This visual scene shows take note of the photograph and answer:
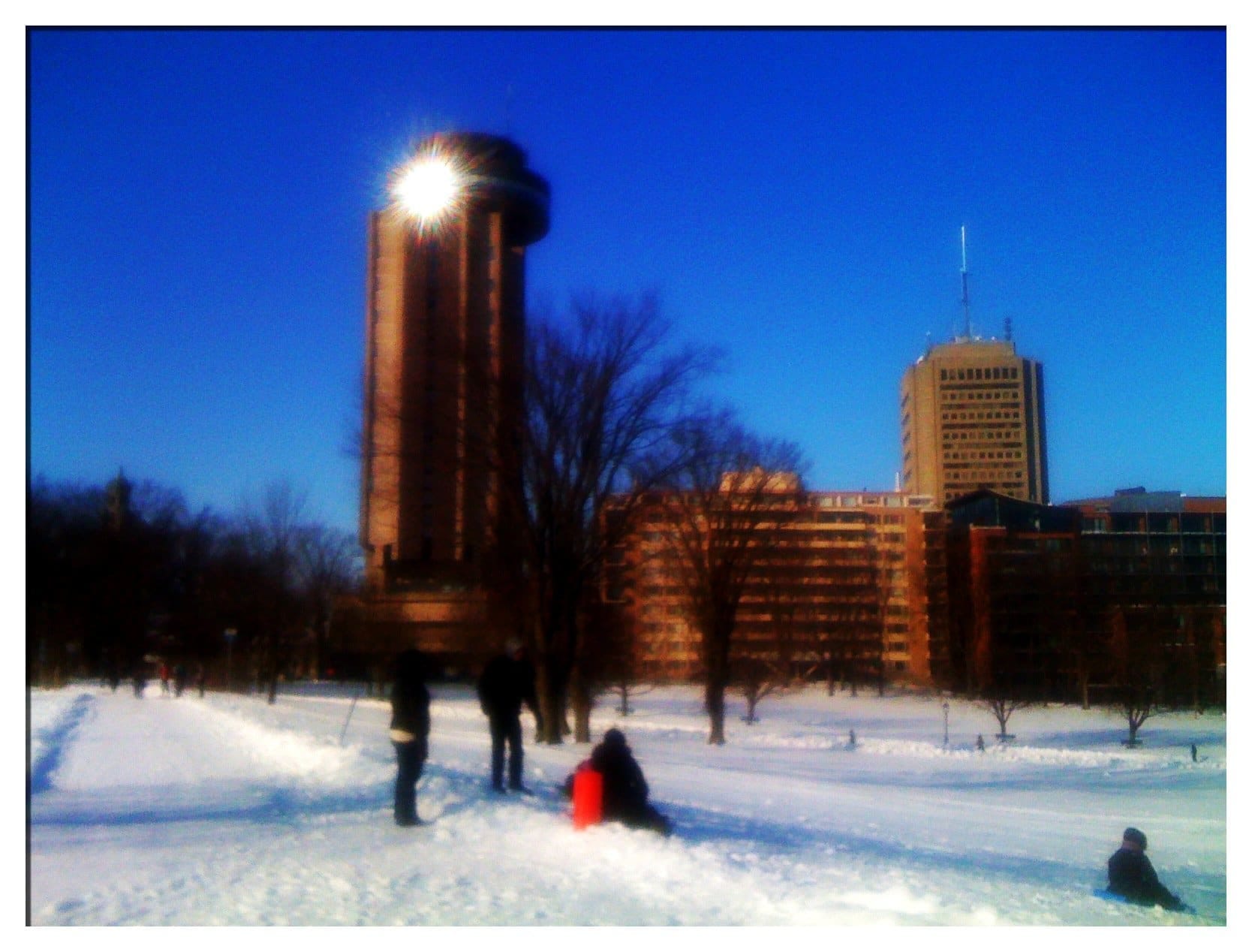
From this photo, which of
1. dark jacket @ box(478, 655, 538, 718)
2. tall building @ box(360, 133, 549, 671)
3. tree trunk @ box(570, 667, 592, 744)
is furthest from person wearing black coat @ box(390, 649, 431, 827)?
tree trunk @ box(570, 667, 592, 744)

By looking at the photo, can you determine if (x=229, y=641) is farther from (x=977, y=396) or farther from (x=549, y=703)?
(x=977, y=396)

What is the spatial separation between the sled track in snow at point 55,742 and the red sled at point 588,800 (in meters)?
3.68

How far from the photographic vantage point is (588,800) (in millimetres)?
6738

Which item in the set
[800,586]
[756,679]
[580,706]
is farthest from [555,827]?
[800,586]

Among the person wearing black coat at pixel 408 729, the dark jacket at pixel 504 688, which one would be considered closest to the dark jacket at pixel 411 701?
the person wearing black coat at pixel 408 729

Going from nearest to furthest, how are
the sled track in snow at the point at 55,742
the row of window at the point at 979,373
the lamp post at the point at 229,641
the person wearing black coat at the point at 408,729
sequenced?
1. the person wearing black coat at the point at 408,729
2. the sled track in snow at the point at 55,742
3. the lamp post at the point at 229,641
4. the row of window at the point at 979,373

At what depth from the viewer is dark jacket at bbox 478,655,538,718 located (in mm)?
8055

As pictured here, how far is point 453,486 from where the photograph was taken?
10.0 m

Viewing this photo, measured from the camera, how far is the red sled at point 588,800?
22.1 ft

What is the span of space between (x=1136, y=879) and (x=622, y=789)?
3157mm

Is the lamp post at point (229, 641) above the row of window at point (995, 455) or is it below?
below

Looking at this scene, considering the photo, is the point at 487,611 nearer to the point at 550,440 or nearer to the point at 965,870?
the point at 550,440

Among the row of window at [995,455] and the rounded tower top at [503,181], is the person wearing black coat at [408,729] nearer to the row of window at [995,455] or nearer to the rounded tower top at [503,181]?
the rounded tower top at [503,181]

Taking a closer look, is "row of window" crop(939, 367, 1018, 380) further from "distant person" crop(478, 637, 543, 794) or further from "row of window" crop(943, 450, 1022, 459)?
"distant person" crop(478, 637, 543, 794)
